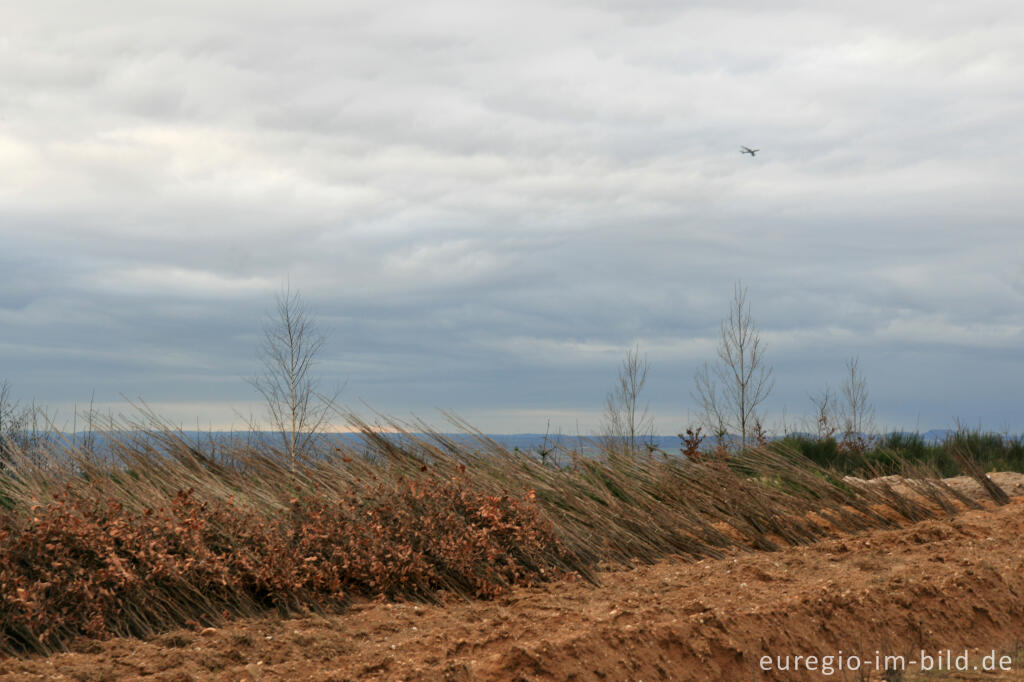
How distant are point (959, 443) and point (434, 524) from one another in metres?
13.1

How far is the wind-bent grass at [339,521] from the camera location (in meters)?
5.57

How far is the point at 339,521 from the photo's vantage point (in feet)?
21.4

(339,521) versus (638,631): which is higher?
(339,521)

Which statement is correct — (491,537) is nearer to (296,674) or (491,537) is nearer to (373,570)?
(373,570)

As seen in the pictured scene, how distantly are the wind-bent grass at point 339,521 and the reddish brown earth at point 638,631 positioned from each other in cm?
30

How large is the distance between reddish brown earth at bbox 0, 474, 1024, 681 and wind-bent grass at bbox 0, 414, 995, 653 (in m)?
0.30

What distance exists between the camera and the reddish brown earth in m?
4.74

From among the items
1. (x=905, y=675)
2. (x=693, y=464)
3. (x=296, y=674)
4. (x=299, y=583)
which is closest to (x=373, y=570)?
(x=299, y=583)

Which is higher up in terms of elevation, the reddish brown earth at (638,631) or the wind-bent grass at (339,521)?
the wind-bent grass at (339,521)

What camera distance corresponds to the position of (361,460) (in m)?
7.62

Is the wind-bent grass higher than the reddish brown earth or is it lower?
higher

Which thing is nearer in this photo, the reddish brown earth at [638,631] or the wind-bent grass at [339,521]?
the reddish brown earth at [638,631]

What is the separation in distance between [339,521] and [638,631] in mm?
2473

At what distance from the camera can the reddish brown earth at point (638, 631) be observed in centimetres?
474
